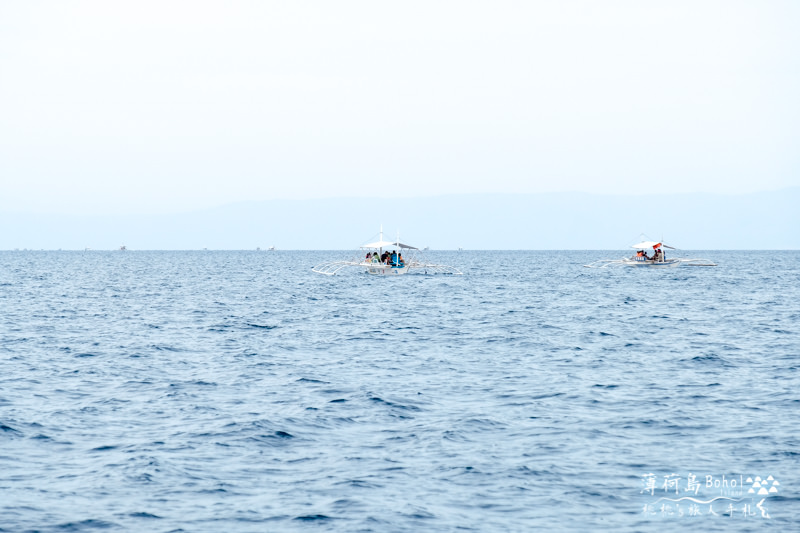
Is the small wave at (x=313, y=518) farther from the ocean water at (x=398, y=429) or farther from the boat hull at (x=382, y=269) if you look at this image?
the boat hull at (x=382, y=269)

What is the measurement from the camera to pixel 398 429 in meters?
18.3

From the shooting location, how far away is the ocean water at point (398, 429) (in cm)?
1320

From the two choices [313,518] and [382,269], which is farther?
[382,269]

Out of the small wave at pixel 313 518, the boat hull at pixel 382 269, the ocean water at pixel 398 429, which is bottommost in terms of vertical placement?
the small wave at pixel 313 518

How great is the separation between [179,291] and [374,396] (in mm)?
55103

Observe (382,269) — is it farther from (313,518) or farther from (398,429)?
(313,518)

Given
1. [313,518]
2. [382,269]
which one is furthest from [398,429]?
[382,269]

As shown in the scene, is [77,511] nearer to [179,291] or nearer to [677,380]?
[677,380]

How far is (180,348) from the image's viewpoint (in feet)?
107

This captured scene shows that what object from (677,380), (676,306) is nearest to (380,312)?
(676,306)

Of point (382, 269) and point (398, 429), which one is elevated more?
point (382, 269)

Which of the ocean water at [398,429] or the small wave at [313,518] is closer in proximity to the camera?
the small wave at [313,518]

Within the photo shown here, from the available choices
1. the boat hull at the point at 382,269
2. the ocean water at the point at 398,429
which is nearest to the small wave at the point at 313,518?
the ocean water at the point at 398,429

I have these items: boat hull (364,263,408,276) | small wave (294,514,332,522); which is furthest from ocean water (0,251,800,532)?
boat hull (364,263,408,276)
